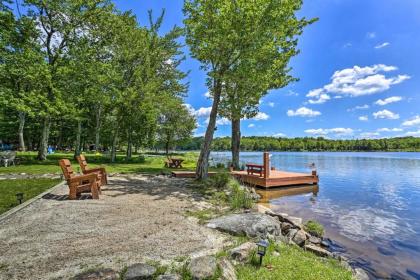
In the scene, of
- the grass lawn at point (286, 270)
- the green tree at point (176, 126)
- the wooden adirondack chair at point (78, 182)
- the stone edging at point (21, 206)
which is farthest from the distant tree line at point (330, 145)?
the grass lawn at point (286, 270)

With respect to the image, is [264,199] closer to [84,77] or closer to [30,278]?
[30,278]

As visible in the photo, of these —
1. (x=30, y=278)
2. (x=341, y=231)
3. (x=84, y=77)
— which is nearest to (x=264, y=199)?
(x=341, y=231)

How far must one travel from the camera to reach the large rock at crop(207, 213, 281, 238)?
5456 mm

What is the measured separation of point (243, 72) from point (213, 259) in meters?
9.82

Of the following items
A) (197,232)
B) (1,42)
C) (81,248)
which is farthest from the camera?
(1,42)

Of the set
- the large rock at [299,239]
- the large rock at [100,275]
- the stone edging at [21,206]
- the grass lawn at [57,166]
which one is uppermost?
the grass lawn at [57,166]

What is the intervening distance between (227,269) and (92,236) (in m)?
2.74

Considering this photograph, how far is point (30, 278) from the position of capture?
341 cm

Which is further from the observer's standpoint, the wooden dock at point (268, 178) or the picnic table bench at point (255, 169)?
the picnic table bench at point (255, 169)

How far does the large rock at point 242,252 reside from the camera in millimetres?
4258

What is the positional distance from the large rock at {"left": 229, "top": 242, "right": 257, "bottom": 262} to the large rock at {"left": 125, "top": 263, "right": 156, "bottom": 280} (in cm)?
134

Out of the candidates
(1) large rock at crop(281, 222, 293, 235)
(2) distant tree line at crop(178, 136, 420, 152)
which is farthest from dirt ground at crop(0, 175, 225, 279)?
(2) distant tree line at crop(178, 136, 420, 152)

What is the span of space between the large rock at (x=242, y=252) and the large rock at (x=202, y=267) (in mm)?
552

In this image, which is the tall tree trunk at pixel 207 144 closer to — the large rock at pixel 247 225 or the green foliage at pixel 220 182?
the green foliage at pixel 220 182
